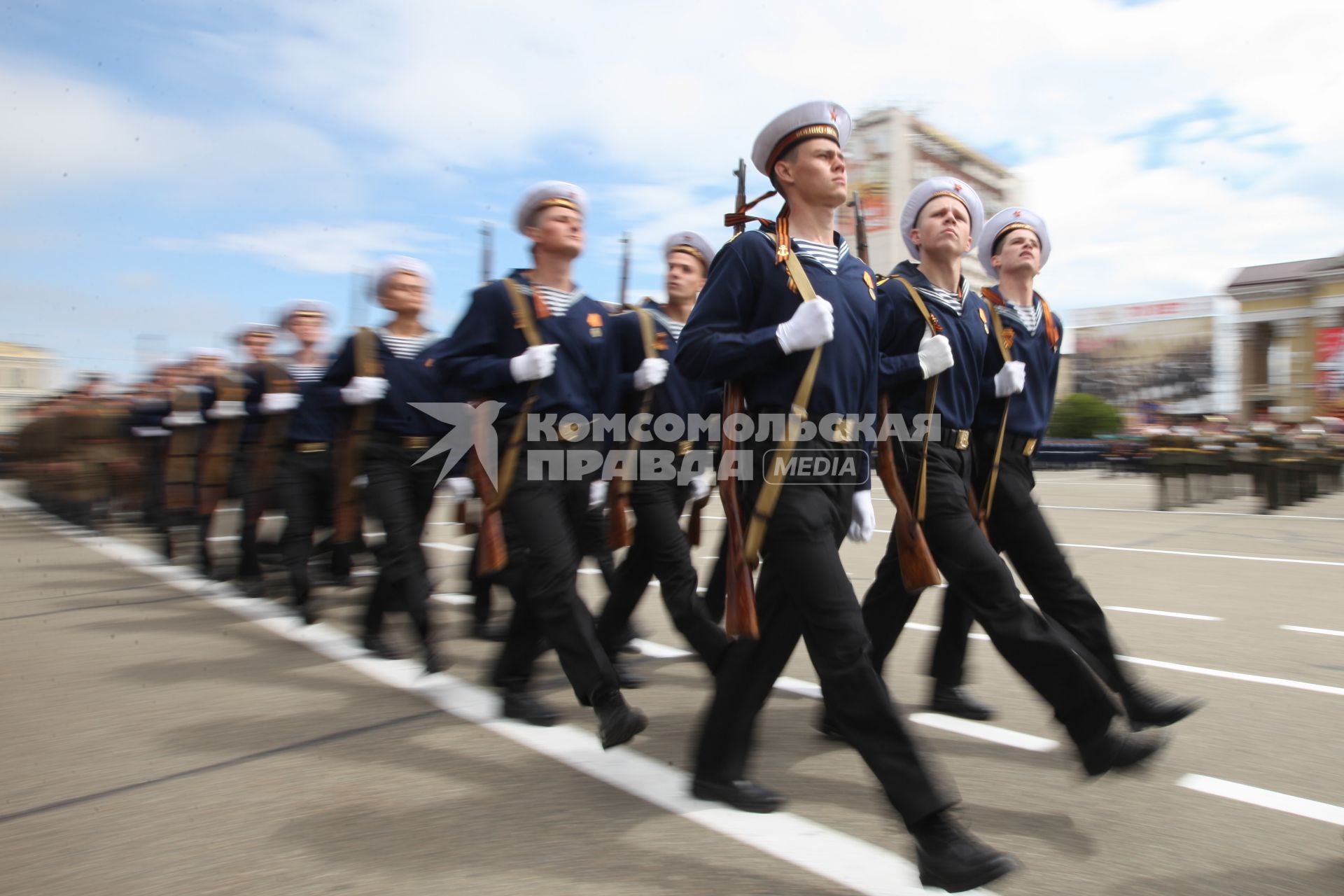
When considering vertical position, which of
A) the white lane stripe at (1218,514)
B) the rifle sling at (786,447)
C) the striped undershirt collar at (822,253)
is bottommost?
the white lane stripe at (1218,514)

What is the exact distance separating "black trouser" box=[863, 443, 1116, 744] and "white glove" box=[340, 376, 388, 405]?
2798mm

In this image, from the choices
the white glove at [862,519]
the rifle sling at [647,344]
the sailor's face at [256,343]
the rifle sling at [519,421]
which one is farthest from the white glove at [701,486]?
the sailor's face at [256,343]

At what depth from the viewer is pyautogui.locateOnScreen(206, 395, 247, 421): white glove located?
7.39 metres

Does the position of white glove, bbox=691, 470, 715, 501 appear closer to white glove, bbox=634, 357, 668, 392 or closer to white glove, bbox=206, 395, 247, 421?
white glove, bbox=634, 357, 668, 392

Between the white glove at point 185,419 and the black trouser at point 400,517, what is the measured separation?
425 cm

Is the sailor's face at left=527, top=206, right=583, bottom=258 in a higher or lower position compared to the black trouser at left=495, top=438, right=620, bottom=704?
higher

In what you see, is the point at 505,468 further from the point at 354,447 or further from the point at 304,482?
the point at 304,482

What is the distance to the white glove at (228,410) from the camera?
24.3 ft

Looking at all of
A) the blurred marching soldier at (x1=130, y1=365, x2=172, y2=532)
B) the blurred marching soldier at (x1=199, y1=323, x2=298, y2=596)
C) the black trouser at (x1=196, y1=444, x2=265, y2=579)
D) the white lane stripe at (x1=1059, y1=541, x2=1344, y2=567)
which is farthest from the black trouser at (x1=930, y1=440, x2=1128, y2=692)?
the blurred marching soldier at (x1=130, y1=365, x2=172, y2=532)

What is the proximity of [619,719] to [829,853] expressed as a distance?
2.87 feet

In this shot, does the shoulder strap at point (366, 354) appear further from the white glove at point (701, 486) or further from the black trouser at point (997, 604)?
the black trouser at point (997, 604)

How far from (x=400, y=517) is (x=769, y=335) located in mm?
2744

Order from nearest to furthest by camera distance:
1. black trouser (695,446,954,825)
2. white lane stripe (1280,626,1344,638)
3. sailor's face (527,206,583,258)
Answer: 1. black trouser (695,446,954,825)
2. sailor's face (527,206,583,258)
3. white lane stripe (1280,626,1344,638)

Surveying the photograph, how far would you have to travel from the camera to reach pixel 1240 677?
4.49 meters
